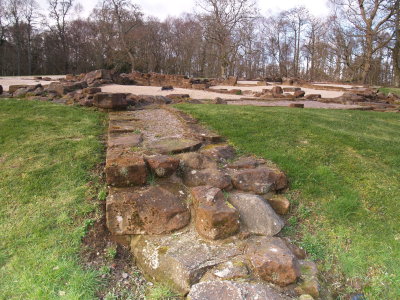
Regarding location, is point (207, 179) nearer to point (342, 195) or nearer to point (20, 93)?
point (342, 195)

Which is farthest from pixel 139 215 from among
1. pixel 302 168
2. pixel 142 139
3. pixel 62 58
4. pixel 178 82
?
pixel 62 58

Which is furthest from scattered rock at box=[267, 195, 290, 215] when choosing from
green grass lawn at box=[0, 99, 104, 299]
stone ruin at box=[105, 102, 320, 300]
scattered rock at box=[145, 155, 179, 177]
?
green grass lawn at box=[0, 99, 104, 299]

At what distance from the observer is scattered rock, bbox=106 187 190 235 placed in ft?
→ 7.98

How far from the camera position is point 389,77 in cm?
3678

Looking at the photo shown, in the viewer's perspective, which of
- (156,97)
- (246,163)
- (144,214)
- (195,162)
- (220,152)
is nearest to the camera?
(144,214)

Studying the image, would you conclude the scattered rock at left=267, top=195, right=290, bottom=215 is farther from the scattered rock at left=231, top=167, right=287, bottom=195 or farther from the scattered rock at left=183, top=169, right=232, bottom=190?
the scattered rock at left=183, top=169, right=232, bottom=190

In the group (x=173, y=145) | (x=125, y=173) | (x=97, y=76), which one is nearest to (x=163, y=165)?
(x=125, y=173)

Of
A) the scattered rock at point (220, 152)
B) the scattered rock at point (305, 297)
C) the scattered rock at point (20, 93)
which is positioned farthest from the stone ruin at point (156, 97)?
the scattered rock at point (305, 297)

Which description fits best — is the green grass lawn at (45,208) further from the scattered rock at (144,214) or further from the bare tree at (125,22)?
the bare tree at (125,22)

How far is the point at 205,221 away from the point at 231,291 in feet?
2.03

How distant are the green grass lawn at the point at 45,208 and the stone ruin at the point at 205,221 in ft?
1.13

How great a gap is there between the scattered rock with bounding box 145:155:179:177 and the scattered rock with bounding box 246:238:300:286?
3.67 ft

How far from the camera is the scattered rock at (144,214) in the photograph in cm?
243

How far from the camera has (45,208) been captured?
8.68ft
